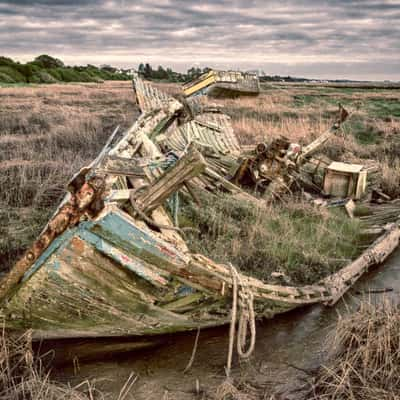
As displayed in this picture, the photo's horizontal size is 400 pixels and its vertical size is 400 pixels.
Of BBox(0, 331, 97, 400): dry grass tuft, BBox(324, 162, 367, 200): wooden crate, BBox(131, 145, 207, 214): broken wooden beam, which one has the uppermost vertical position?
BBox(131, 145, 207, 214): broken wooden beam

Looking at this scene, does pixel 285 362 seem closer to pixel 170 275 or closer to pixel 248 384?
pixel 248 384

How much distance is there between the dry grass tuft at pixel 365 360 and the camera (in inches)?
123

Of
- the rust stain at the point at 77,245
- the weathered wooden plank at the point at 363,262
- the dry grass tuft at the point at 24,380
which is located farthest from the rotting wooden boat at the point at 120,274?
the weathered wooden plank at the point at 363,262

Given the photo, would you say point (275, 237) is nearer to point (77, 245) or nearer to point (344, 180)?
point (344, 180)

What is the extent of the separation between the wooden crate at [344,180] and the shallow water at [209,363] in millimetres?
3649

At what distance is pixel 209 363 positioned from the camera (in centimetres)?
389

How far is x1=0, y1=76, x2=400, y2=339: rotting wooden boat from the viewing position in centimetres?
299

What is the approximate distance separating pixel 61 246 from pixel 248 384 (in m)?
1.73

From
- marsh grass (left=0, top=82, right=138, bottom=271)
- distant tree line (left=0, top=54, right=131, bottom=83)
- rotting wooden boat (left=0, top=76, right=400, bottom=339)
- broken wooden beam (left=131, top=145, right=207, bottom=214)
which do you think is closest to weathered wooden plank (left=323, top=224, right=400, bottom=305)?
rotting wooden boat (left=0, top=76, right=400, bottom=339)

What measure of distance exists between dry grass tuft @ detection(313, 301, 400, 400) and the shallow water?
1.00 feet

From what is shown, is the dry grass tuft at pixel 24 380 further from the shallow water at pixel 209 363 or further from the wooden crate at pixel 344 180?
the wooden crate at pixel 344 180

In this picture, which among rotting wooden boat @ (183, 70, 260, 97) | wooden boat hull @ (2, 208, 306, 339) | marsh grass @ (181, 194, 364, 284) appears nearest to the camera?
wooden boat hull @ (2, 208, 306, 339)

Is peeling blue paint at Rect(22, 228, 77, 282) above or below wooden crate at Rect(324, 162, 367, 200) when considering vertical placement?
above

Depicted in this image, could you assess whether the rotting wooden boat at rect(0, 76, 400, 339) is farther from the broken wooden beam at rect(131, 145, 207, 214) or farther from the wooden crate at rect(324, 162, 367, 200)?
the wooden crate at rect(324, 162, 367, 200)
